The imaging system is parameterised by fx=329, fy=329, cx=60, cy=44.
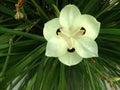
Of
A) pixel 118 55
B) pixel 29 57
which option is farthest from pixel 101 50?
pixel 29 57

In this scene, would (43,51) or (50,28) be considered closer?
(50,28)

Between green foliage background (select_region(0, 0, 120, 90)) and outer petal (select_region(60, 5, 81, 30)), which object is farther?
green foliage background (select_region(0, 0, 120, 90))

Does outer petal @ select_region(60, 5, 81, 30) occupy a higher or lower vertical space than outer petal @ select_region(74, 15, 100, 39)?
higher

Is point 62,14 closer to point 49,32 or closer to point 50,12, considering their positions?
point 49,32

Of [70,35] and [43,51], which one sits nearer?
[70,35]
